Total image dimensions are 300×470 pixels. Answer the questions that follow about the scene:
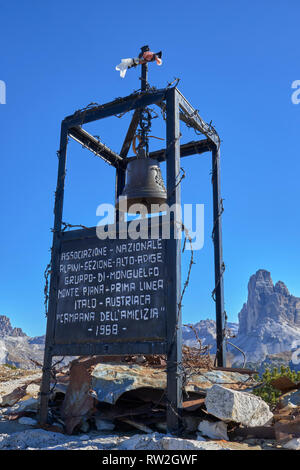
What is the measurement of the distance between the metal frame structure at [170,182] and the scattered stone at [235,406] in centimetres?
68

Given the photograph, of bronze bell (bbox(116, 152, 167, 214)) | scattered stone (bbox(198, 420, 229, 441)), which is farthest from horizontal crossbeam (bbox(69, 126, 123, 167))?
scattered stone (bbox(198, 420, 229, 441))

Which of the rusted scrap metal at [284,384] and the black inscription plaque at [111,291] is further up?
the black inscription plaque at [111,291]

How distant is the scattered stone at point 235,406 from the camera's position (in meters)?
5.89

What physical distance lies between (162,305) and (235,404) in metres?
1.82

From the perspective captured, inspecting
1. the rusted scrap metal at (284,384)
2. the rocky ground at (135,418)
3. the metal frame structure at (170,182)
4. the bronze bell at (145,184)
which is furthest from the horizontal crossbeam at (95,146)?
the rusted scrap metal at (284,384)

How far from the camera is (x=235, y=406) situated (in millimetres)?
5906

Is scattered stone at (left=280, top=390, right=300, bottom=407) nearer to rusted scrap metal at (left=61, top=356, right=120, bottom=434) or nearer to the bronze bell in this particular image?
rusted scrap metal at (left=61, top=356, right=120, bottom=434)

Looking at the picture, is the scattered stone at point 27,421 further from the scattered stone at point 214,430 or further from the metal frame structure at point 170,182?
the scattered stone at point 214,430

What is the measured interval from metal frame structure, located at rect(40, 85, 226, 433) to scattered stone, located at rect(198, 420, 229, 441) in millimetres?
405

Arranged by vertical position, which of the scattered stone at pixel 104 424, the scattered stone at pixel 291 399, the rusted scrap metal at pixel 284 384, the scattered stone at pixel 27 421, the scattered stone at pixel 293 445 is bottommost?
the scattered stone at pixel 27 421

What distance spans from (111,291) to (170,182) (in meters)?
2.08

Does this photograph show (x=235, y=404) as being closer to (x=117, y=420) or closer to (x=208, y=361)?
(x=117, y=420)

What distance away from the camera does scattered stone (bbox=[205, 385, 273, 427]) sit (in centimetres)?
589
